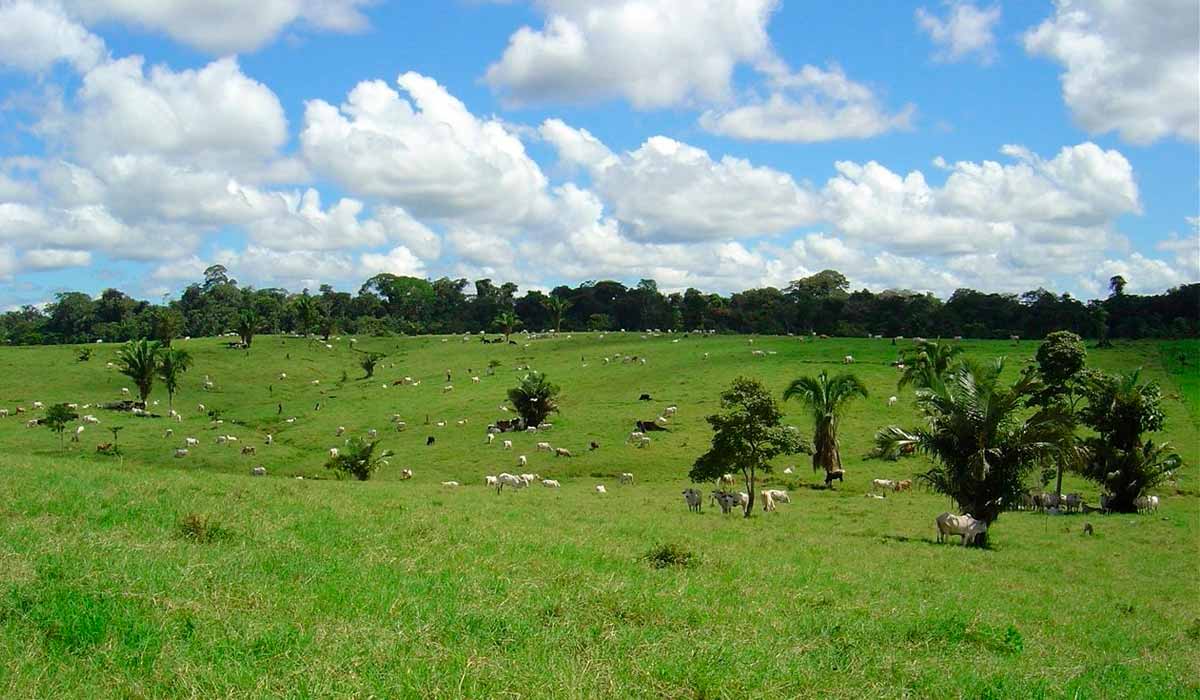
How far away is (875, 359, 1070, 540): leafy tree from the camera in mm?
26312

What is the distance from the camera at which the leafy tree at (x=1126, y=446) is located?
35.6 metres

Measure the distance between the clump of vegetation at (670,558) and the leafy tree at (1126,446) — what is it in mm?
27886

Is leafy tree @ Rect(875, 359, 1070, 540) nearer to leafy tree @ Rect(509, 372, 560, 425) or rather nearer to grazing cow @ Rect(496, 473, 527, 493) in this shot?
grazing cow @ Rect(496, 473, 527, 493)

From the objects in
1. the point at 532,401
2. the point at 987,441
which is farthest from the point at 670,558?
the point at 532,401

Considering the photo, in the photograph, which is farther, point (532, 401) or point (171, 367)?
point (171, 367)

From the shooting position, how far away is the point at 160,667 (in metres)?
7.15

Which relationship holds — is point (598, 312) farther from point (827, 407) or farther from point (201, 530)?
point (201, 530)

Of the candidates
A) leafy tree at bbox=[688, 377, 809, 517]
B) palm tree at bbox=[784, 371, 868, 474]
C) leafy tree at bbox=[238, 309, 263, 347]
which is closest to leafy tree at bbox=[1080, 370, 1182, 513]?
palm tree at bbox=[784, 371, 868, 474]

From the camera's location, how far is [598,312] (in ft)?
563

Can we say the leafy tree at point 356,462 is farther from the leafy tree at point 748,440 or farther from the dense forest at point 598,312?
the dense forest at point 598,312

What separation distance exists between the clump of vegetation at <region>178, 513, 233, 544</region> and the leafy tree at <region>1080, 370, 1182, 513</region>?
34.8 m

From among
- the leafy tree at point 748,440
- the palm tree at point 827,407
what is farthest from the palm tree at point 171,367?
the leafy tree at point 748,440

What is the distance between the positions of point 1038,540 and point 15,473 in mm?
29894

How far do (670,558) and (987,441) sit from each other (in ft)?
53.6
